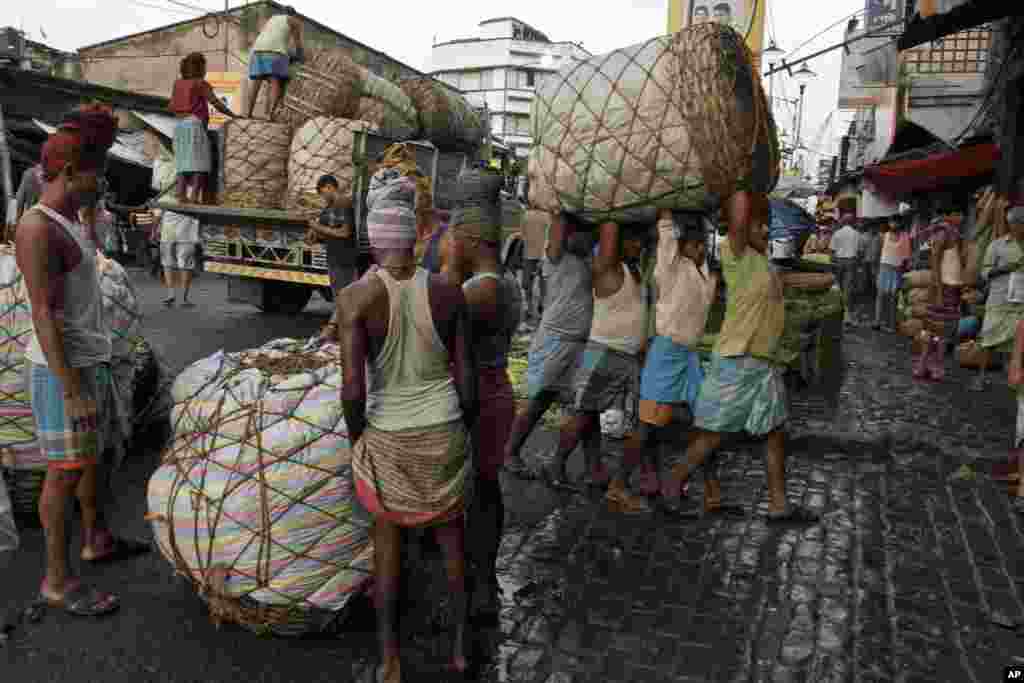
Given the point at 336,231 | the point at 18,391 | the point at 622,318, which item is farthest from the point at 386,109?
the point at 18,391

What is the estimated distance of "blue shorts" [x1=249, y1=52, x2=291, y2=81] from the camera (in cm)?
913

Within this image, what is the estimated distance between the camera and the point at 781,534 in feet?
14.6

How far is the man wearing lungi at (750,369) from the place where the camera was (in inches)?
178

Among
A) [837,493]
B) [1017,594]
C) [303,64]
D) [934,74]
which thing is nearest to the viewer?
[1017,594]

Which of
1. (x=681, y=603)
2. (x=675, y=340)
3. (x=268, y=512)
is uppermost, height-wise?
(x=675, y=340)

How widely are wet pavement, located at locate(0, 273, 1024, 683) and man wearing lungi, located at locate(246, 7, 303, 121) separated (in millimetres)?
5315

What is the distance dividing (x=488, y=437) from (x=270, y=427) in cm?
83

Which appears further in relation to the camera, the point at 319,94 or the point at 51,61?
the point at 51,61

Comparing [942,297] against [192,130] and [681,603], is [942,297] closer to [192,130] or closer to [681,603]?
[681,603]

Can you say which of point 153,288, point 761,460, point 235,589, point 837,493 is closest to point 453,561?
point 235,589

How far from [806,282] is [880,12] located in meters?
10.6

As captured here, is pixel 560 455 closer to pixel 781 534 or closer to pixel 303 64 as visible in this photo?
pixel 781 534

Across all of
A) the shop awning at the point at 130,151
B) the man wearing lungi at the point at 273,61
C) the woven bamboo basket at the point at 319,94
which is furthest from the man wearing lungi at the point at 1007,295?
the shop awning at the point at 130,151

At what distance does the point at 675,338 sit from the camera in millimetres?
4793
